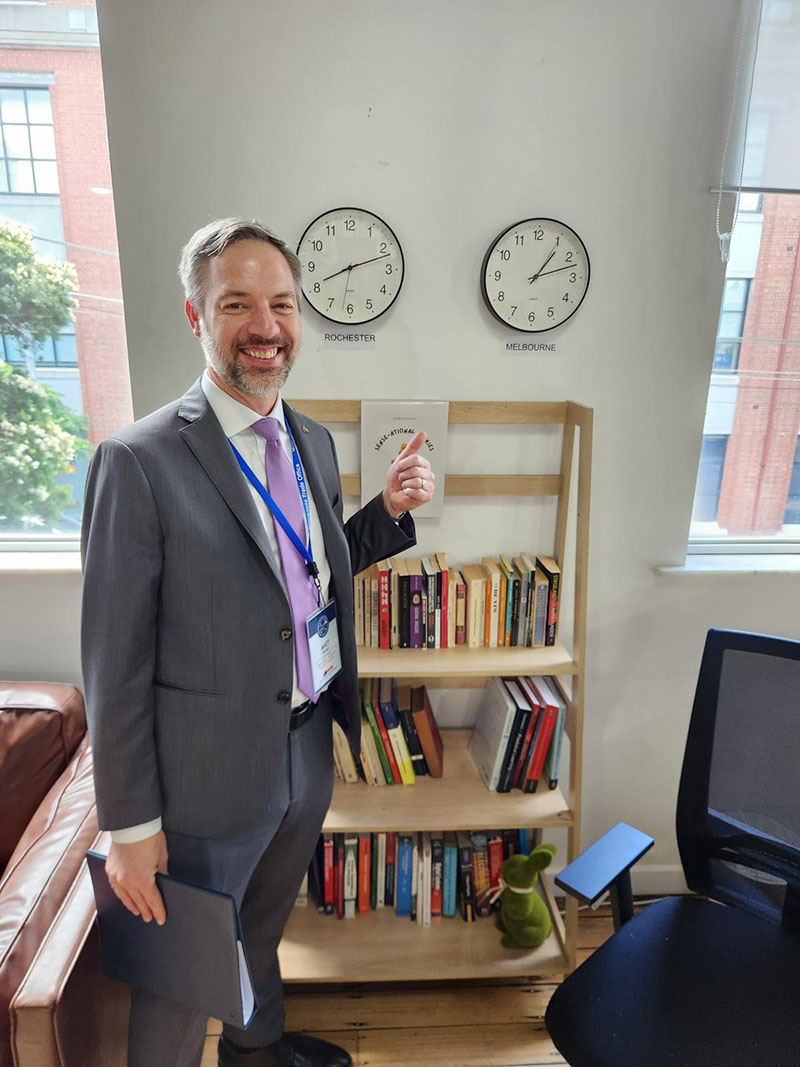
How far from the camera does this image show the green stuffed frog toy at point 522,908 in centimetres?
192

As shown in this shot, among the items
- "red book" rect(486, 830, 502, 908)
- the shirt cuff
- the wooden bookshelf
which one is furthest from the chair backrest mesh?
the shirt cuff

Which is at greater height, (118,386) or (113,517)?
(118,386)

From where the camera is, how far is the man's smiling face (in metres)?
1.17

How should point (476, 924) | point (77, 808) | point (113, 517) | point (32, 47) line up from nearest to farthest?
point (113, 517), point (77, 808), point (32, 47), point (476, 924)

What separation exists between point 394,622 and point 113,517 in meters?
0.96

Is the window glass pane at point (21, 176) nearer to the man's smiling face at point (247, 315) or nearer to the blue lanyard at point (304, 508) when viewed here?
the man's smiling face at point (247, 315)

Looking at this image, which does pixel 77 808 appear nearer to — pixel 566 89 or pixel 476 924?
pixel 476 924

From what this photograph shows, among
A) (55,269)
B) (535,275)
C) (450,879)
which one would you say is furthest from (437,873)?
(55,269)

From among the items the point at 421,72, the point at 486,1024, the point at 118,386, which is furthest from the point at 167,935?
the point at 421,72

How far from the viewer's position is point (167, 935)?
1.23 meters

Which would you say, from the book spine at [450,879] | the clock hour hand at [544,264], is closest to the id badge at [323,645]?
the book spine at [450,879]

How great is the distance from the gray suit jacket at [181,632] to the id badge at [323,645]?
0.08 metres

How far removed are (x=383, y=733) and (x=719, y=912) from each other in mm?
887

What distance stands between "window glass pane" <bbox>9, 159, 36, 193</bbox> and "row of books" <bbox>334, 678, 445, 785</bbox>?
5.46ft
